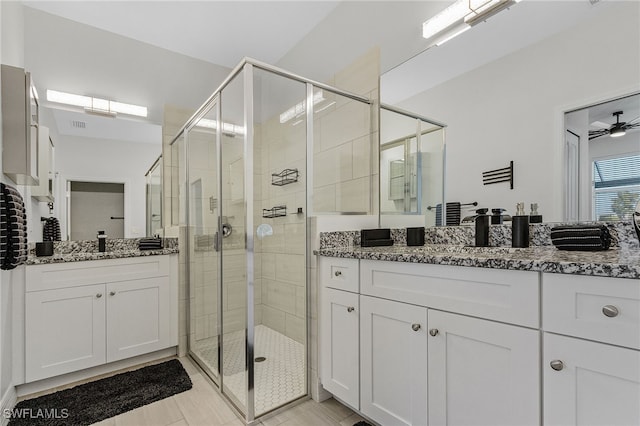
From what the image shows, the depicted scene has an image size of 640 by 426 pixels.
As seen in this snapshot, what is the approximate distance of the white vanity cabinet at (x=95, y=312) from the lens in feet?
6.39

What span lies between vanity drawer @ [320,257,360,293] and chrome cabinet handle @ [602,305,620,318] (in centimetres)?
92

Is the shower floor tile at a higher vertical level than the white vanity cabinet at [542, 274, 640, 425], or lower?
lower

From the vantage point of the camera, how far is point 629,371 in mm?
792

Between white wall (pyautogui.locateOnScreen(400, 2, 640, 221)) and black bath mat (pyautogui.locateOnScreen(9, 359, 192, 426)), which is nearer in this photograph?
white wall (pyautogui.locateOnScreen(400, 2, 640, 221))

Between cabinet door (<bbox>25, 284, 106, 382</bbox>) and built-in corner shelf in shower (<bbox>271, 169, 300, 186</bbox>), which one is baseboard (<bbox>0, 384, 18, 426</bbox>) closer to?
cabinet door (<bbox>25, 284, 106, 382</bbox>)

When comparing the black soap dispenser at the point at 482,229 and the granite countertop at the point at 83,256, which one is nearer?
the black soap dispenser at the point at 482,229

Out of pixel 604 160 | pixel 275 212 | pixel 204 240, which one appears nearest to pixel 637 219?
pixel 604 160

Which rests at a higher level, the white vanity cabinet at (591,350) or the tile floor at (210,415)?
the white vanity cabinet at (591,350)

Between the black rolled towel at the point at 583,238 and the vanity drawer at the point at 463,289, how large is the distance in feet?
1.39

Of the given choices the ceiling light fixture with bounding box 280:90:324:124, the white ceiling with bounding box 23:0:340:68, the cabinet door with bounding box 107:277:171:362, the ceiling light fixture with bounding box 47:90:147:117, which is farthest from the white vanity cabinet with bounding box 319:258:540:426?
the ceiling light fixture with bounding box 47:90:147:117

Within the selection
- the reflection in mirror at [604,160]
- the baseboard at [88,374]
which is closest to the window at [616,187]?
the reflection in mirror at [604,160]

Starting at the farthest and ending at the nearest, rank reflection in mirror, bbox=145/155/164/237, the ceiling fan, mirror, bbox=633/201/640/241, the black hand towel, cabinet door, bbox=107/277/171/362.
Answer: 1. reflection in mirror, bbox=145/155/164/237
2. cabinet door, bbox=107/277/171/362
3. the black hand towel
4. the ceiling fan
5. mirror, bbox=633/201/640/241

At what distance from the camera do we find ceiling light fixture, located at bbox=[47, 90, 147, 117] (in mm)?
2434

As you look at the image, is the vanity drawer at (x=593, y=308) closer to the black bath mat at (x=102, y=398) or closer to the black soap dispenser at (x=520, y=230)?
the black soap dispenser at (x=520, y=230)
